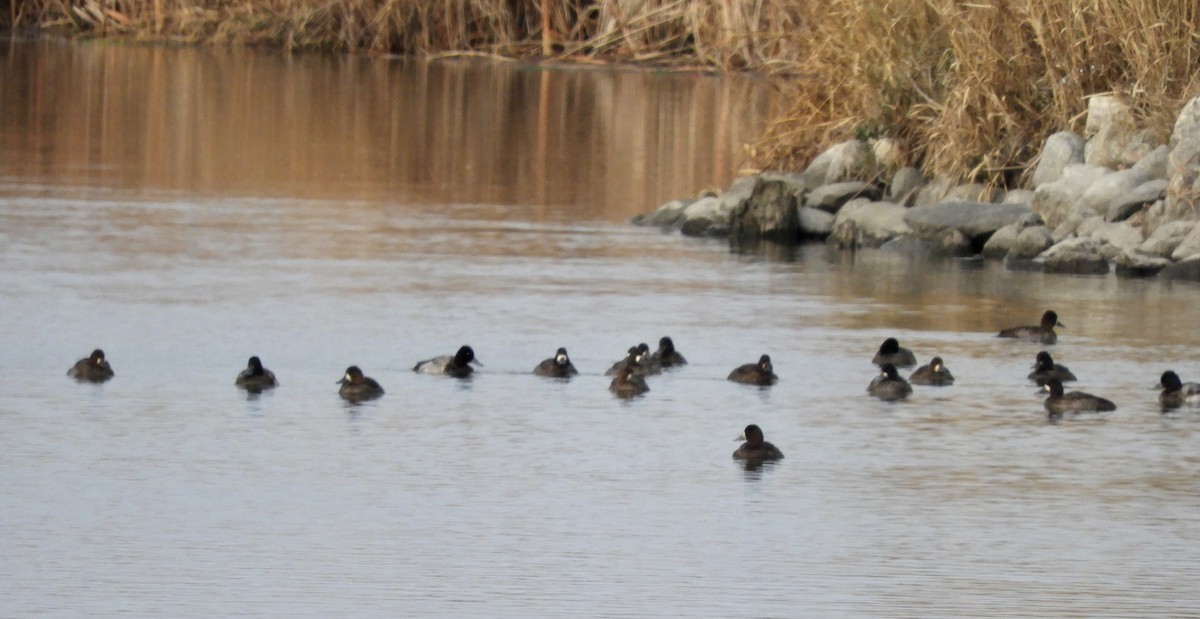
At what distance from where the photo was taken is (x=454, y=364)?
14.1 m

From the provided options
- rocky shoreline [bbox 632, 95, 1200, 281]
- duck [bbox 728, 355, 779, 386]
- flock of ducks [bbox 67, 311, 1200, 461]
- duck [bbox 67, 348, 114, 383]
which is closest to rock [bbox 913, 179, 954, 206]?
rocky shoreline [bbox 632, 95, 1200, 281]

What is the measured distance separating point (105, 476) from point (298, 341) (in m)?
4.03

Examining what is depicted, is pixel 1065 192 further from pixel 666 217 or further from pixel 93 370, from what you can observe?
pixel 93 370

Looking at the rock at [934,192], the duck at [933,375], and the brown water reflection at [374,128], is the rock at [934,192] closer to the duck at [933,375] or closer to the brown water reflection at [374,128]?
the brown water reflection at [374,128]

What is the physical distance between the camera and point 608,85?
41344 mm

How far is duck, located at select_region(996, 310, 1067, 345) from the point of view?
1573cm

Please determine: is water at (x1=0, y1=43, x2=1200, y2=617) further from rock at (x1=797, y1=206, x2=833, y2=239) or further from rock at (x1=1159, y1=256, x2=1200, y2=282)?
rock at (x1=797, y1=206, x2=833, y2=239)

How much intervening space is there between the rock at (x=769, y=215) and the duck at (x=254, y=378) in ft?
29.9

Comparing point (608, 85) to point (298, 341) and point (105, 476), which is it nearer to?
point (298, 341)

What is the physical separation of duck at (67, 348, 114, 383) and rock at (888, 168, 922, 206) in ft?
33.6

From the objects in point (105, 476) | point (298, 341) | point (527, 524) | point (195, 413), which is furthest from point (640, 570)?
point (298, 341)

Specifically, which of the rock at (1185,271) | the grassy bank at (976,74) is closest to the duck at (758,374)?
the rock at (1185,271)

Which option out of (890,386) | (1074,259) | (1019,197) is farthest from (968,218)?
(890,386)

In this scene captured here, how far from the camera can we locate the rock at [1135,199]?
2025cm
